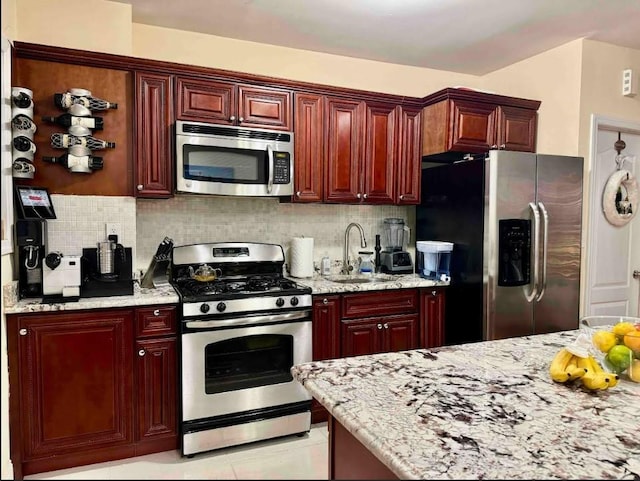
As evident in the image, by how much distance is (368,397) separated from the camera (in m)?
1.25

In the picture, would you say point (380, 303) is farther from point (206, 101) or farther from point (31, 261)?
point (31, 261)

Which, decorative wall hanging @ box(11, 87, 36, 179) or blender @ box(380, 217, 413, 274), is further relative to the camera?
blender @ box(380, 217, 413, 274)

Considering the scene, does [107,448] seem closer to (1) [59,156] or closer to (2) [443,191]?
(1) [59,156]

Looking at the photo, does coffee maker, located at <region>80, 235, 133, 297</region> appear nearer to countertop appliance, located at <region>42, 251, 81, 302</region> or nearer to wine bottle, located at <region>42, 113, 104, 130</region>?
countertop appliance, located at <region>42, 251, 81, 302</region>

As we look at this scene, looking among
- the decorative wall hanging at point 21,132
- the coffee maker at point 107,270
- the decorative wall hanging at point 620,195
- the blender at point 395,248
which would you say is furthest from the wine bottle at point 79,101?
the decorative wall hanging at point 620,195

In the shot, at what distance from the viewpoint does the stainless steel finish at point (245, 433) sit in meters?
2.68

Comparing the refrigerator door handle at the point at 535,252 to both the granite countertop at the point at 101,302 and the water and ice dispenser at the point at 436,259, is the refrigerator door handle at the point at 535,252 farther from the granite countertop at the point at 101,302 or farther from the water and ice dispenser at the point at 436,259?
the granite countertop at the point at 101,302

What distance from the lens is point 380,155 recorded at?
11.7 feet

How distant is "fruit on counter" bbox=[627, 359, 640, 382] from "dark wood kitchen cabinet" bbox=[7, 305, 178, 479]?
2186mm

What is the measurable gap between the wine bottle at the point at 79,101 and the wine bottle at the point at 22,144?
29 centimetres

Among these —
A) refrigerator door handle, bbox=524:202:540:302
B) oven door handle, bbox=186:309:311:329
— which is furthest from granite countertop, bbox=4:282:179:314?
refrigerator door handle, bbox=524:202:540:302

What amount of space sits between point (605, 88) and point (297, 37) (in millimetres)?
2414

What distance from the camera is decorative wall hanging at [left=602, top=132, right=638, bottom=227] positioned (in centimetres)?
373

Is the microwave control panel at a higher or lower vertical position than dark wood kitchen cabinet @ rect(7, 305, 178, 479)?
higher
